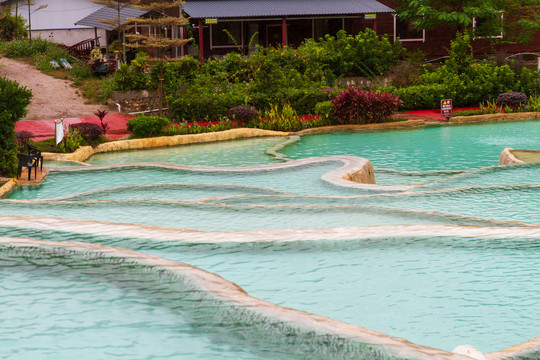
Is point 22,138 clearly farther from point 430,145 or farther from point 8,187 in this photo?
point 430,145

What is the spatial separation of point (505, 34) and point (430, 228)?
29.3 metres

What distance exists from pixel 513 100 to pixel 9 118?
16.8m

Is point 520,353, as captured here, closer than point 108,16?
Yes

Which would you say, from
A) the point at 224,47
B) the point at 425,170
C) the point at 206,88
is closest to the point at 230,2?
the point at 224,47

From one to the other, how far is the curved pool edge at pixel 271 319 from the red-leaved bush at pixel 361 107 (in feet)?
53.6

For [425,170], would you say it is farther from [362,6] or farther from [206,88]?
[362,6]

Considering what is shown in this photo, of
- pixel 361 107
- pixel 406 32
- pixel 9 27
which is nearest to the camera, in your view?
pixel 361 107

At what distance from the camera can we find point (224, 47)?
3422cm

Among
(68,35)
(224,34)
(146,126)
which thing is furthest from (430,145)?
(68,35)

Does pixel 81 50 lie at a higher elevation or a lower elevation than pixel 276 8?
lower

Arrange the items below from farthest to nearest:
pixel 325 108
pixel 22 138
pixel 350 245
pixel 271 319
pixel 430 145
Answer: pixel 325 108 → pixel 430 145 → pixel 22 138 → pixel 350 245 → pixel 271 319

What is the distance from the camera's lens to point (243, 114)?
70.1 ft

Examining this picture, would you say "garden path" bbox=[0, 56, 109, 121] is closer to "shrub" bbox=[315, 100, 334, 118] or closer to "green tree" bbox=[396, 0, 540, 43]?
"shrub" bbox=[315, 100, 334, 118]

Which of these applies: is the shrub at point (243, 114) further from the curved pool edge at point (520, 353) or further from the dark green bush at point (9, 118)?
the curved pool edge at point (520, 353)
